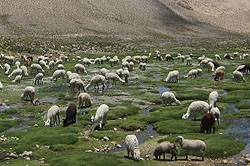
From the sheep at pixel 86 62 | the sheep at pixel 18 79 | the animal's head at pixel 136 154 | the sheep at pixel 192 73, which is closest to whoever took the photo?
the animal's head at pixel 136 154

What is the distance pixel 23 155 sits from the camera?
74.6 ft

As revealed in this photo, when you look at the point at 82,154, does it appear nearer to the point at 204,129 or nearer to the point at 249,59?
the point at 204,129

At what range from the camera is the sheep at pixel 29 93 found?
37594 millimetres

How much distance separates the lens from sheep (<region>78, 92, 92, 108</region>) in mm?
34625

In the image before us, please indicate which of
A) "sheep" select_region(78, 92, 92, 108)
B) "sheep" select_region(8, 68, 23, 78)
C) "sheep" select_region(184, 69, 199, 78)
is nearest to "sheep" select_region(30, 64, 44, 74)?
"sheep" select_region(8, 68, 23, 78)

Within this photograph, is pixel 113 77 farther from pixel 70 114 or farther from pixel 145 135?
pixel 145 135

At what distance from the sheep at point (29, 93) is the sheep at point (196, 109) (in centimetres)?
1383

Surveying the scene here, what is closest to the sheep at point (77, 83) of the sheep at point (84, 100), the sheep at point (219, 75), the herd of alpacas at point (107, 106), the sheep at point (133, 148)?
the herd of alpacas at point (107, 106)

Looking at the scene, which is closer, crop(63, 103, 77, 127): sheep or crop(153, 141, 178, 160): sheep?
crop(153, 141, 178, 160): sheep

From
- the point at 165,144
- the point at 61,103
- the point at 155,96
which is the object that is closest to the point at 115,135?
the point at 165,144

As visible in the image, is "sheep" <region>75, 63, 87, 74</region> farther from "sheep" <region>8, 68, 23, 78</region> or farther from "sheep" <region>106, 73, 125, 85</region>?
"sheep" <region>106, 73, 125, 85</region>

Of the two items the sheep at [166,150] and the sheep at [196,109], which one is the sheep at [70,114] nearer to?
the sheep at [196,109]

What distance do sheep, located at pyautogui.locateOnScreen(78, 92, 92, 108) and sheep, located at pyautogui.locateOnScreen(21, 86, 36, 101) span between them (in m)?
5.14

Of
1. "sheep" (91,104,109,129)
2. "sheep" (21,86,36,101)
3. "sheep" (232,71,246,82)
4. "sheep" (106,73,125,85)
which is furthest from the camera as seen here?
"sheep" (232,71,246,82)
